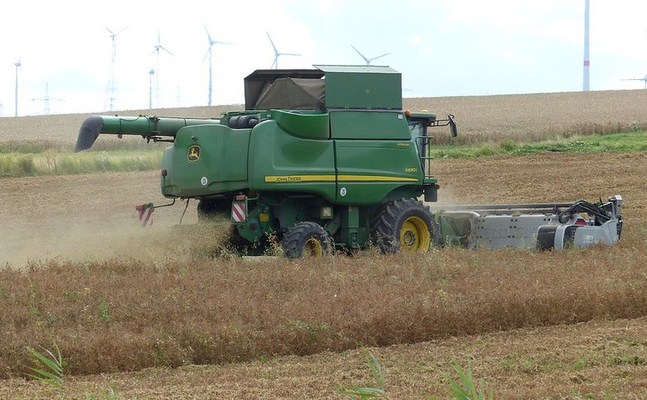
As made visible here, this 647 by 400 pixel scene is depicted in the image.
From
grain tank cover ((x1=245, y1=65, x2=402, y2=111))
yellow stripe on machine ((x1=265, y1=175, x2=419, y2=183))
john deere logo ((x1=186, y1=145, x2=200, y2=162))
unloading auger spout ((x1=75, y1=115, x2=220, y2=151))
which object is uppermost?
grain tank cover ((x1=245, y1=65, x2=402, y2=111))

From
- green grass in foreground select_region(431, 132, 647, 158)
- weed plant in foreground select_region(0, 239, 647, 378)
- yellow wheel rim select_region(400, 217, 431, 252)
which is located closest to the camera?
weed plant in foreground select_region(0, 239, 647, 378)

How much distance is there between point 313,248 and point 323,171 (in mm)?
1147

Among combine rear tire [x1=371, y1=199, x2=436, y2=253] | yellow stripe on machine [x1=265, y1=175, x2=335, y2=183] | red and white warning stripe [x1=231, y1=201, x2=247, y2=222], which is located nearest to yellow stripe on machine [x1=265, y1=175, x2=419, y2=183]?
yellow stripe on machine [x1=265, y1=175, x2=335, y2=183]

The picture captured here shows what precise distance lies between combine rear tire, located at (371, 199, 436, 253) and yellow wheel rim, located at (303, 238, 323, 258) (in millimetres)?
1251

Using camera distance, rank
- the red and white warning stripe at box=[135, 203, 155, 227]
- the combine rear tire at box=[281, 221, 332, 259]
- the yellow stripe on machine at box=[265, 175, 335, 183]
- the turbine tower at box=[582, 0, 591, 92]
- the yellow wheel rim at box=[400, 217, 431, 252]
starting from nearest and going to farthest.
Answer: the combine rear tire at box=[281, 221, 332, 259] → the yellow stripe on machine at box=[265, 175, 335, 183] → the red and white warning stripe at box=[135, 203, 155, 227] → the yellow wheel rim at box=[400, 217, 431, 252] → the turbine tower at box=[582, 0, 591, 92]

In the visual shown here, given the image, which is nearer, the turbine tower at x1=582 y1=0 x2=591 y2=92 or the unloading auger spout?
the unloading auger spout

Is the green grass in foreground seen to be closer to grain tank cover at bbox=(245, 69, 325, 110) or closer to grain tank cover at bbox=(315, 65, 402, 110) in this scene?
grain tank cover at bbox=(245, 69, 325, 110)

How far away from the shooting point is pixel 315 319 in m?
9.33

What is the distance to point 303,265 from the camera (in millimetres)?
12375

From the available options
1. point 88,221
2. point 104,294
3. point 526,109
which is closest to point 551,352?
point 104,294

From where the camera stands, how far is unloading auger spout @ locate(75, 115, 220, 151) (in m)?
14.1

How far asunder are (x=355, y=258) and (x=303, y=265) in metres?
1.32

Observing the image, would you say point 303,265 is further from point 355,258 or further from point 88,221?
point 88,221

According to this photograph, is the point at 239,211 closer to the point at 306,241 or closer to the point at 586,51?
the point at 306,241
